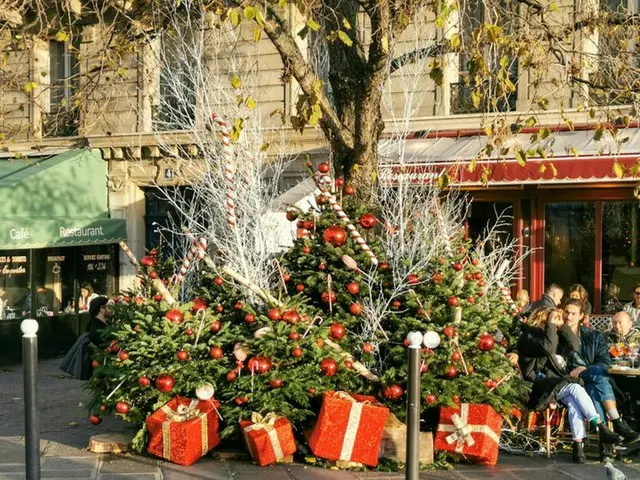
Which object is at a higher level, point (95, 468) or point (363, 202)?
point (363, 202)

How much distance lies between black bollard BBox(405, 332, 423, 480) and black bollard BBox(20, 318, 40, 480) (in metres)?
2.23

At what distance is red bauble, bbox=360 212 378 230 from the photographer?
867cm

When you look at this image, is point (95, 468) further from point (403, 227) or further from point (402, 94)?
point (402, 94)

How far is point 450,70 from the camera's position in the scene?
16.6 meters

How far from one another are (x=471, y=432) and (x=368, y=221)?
213cm

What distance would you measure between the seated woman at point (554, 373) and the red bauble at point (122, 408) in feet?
11.6

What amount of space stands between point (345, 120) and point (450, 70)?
770cm

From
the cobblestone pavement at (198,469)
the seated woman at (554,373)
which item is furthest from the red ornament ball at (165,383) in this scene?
the seated woman at (554,373)

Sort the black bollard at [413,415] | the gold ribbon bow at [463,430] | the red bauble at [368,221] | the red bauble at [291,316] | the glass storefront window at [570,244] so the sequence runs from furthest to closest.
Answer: the glass storefront window at [570,244], the red bauble at [368,221], the red bauble at [291,316], the gold ribbon bow at [463,430], the black bollard at [413,415]

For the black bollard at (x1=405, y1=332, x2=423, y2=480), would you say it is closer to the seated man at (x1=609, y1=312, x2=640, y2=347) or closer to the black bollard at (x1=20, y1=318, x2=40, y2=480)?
the black bollard at (x1=20, y1=318, x2=40, y2=480)

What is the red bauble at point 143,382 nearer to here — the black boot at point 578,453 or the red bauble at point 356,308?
the red bauble at point 356,308

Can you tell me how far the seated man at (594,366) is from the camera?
8516mm

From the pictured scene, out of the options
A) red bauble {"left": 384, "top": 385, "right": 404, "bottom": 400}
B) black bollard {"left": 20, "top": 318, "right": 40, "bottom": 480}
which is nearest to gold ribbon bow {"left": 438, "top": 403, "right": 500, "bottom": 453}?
red bauble {"left": 384, "top": 385, "right": 404, "bottom": 400}

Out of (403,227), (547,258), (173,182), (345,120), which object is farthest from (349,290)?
(173,182)
